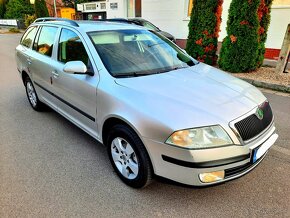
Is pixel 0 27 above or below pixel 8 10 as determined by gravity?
below

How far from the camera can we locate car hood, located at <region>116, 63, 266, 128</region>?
2150mm

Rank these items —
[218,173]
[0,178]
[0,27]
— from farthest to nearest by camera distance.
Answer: [0,27], [0,178], [218,173]

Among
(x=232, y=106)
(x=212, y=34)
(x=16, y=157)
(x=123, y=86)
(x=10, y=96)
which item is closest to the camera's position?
(x=232, y=106)

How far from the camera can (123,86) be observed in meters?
2.54

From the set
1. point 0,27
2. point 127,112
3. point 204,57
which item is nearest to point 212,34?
point 204,57

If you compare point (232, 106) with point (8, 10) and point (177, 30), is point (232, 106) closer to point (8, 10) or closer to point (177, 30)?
point (177, 30)

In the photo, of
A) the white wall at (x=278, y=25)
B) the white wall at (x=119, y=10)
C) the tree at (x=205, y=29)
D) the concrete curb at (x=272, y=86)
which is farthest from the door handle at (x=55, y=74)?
the white wall at (x=119, y=10)

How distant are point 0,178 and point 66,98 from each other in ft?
4.04

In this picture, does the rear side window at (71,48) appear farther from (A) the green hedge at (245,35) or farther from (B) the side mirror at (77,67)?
(A) the green hedge at (245,35)

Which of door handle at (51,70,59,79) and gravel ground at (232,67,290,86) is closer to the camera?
door handle at (51,70,59,79)

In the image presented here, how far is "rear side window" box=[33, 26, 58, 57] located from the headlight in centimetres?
264

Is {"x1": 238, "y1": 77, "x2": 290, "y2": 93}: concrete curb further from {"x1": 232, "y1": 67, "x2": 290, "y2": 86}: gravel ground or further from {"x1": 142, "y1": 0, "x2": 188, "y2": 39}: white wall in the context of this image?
{"x1": 142, "y1": 0, "x2": 188, "y2": 39}: white wall

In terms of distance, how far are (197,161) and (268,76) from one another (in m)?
5.67

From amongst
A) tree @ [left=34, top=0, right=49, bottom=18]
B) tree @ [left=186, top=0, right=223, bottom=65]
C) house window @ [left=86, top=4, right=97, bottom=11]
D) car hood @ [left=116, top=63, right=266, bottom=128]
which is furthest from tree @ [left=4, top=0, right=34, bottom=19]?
car hood @ [left=116, top=63, right=266, bottom=128]
